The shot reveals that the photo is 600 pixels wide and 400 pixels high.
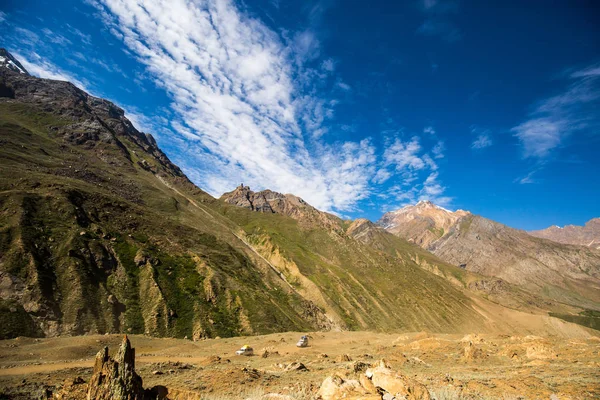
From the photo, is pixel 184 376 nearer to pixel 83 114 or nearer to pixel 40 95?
pixel 83 114

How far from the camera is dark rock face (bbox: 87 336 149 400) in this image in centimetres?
898

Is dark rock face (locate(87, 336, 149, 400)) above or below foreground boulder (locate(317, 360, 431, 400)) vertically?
below

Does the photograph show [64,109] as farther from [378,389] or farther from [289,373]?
[378,389]

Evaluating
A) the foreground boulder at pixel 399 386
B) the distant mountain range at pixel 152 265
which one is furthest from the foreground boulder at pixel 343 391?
the distant mountain range at pixel 152 265

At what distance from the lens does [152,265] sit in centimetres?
6200

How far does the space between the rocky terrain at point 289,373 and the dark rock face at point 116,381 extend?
0.03m

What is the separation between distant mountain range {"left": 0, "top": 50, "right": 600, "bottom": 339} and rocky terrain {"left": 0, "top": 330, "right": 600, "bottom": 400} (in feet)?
39.5

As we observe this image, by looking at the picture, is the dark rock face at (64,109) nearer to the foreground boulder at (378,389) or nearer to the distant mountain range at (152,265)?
the distant mountain range at (152,265)

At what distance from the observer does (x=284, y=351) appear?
132 ft

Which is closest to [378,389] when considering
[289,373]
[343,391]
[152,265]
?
[343,391]

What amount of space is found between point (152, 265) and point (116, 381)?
195 ft

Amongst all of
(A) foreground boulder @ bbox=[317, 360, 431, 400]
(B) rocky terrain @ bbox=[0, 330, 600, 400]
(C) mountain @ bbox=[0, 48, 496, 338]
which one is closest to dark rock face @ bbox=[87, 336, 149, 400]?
(B) rocky terrain @ bbox=[0, 330, 600, 400]

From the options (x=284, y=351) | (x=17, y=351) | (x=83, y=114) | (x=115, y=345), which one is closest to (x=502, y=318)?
(x=284, y=351)

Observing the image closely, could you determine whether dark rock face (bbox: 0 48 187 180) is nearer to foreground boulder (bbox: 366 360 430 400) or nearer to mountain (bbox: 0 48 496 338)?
mountain (bbox: 0 48 496 338)
